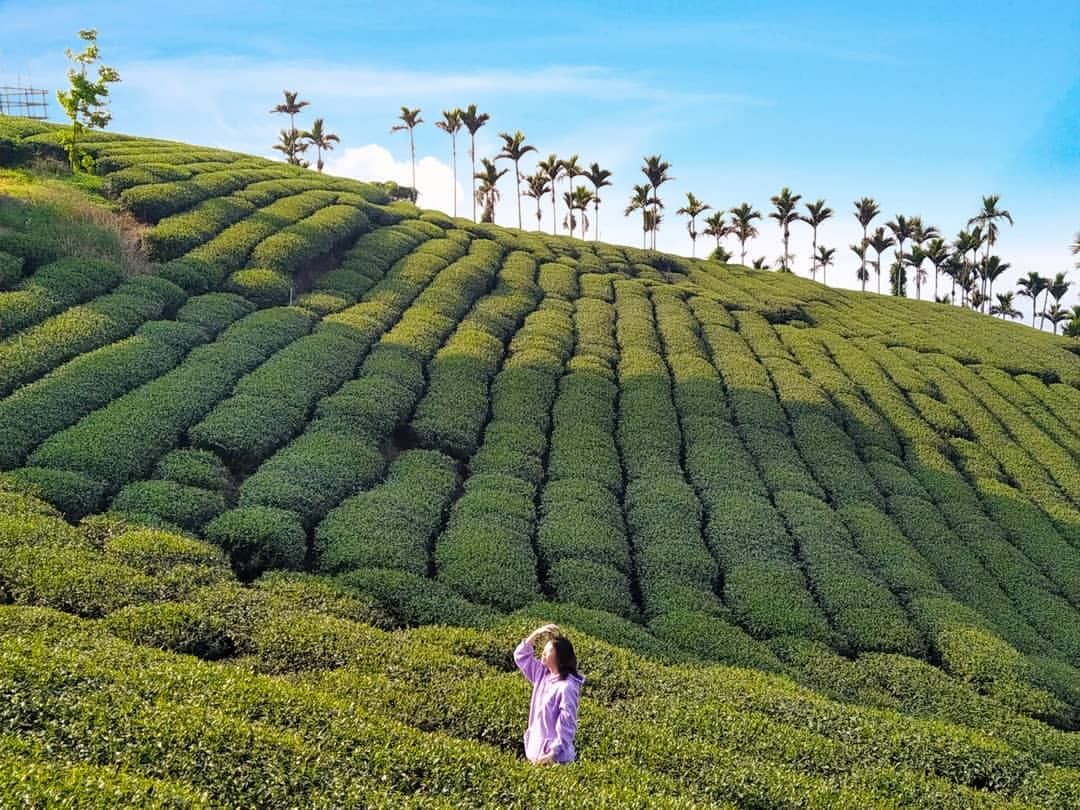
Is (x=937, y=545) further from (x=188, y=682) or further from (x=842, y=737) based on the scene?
(x=188, y=682)

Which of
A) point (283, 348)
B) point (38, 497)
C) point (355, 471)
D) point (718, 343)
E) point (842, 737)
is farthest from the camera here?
point (718, 343)

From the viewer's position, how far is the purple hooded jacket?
7.72 metres

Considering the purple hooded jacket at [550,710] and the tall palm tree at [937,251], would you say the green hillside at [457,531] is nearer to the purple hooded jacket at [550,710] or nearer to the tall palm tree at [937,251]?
the purple hooded jacket at [550,710]

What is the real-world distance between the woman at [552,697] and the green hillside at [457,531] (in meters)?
0.20

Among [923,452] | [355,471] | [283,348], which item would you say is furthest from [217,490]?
[923,452]

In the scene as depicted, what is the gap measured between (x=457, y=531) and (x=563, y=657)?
9.26 m

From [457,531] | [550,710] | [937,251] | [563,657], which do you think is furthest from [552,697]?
[937,251]

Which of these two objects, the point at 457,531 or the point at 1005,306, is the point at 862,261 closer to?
the point at 1005,306

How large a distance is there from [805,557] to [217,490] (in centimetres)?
1218

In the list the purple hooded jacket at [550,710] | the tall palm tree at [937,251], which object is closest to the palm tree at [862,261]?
the tall palm tree at [937,251]

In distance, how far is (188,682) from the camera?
902cm

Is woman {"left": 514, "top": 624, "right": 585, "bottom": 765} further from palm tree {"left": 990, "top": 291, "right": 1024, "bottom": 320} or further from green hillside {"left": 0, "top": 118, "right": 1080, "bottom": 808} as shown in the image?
palm tree {"left": 990, "top": 291, "right": 1024, "bottom": 320}

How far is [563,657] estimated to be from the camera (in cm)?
758

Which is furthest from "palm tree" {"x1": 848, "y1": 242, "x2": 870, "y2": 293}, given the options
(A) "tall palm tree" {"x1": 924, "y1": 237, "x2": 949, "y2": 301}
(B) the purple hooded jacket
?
(B) the purple hooded jacket
